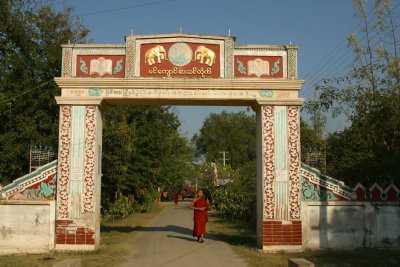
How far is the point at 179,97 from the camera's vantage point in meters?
12.0

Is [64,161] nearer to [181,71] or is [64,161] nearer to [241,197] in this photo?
[181,71]

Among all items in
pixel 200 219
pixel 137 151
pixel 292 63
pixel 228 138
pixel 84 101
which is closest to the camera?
pixel 84 101

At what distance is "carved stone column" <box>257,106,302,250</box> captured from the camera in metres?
11.7

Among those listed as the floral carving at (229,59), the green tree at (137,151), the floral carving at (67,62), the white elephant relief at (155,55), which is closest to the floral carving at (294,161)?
the floral carving at (229,59)

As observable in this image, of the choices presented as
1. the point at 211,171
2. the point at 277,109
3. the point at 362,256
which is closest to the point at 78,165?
the point at 277,109

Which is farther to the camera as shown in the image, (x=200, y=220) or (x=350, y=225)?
(x=200, y=220)

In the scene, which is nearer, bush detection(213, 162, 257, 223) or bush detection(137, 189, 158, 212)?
bush detection(213, 162, 257, 223)

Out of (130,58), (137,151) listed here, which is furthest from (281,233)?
(137,151)

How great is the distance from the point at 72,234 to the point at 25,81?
259 inches

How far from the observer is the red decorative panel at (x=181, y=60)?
12.1 meters

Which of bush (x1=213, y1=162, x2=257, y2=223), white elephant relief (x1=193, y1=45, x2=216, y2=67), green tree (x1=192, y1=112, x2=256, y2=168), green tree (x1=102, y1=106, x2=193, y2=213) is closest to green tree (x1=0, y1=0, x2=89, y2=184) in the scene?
green tree (x1=102, y1=106, x2=193, y2=213)

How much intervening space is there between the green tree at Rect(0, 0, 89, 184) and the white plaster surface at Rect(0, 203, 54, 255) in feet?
13.2

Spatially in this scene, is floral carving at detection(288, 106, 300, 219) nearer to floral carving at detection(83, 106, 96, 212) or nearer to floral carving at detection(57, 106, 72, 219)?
floral carving at detection(83, 106, 96, 212)

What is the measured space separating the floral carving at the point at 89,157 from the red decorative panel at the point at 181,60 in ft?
5.58
